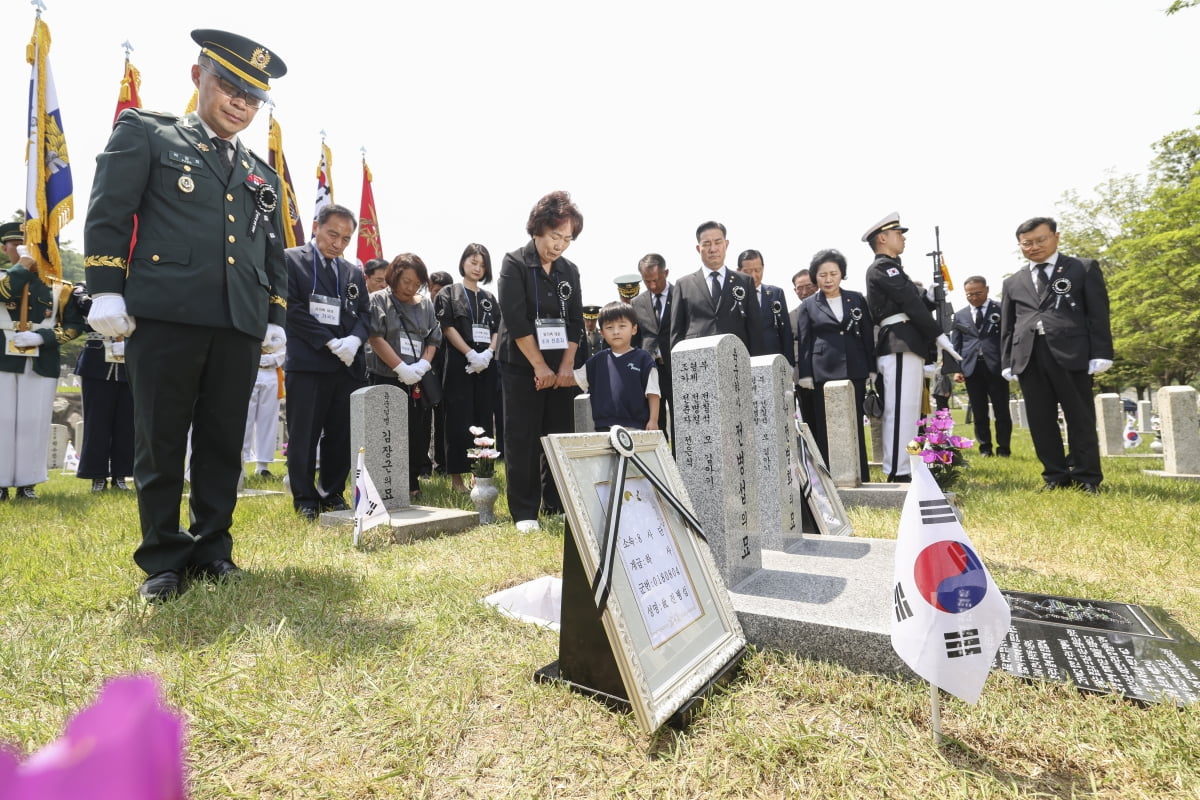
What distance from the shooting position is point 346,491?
578 cm

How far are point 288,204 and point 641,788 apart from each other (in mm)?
10931

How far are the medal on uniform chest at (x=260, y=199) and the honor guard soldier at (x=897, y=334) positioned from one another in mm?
4972

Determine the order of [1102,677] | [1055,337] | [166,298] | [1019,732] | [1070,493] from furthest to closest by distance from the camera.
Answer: [1055,337] → [1070,493] → [166,298] → [1102,677] → [1019,732]

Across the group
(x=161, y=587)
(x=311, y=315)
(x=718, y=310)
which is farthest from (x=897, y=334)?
(x=161, y=587)

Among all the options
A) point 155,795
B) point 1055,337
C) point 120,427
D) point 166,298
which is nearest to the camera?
point 155,795

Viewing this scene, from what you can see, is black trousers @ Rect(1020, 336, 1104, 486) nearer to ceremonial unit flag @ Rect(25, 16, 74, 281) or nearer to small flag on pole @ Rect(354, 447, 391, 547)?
small flag on pole @ Rect(354, 447, 391, 547)

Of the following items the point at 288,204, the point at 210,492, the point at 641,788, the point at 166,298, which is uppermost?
the point at 288,204

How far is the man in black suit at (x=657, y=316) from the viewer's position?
632 centimetres

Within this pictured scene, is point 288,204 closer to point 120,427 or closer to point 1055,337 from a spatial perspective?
point 120,427

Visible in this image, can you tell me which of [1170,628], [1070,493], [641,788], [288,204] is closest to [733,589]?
[641,788]

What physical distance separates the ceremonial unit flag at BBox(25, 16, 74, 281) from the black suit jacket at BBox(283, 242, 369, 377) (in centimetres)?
333

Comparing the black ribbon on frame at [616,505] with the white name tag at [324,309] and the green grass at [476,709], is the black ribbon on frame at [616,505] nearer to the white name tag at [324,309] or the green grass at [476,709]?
the green grass at [476,709]

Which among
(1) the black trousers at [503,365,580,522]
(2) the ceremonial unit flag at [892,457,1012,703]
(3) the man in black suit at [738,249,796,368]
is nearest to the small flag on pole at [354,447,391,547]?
(1) the black trousers at [503,365,580,522]

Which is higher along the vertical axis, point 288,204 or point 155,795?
point 288,204
